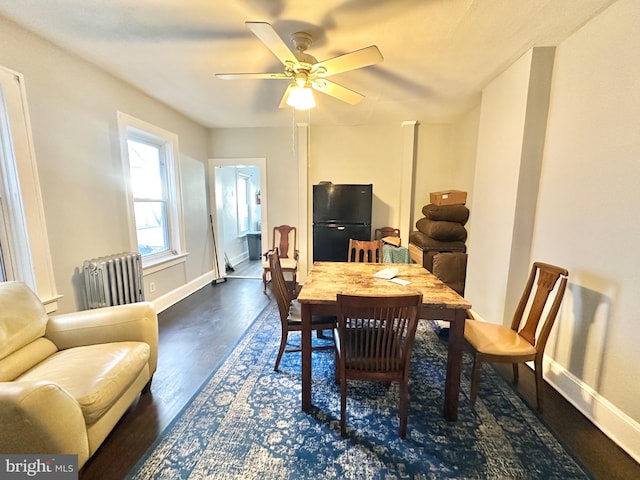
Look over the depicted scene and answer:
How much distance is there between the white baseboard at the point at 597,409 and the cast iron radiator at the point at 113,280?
365 centimetres

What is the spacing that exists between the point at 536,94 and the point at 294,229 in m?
3.40

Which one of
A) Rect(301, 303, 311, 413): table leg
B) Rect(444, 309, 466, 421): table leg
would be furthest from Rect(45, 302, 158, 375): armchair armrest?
Rect(444, 309, 466, 421): table leg

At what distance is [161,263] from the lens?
3387 mm

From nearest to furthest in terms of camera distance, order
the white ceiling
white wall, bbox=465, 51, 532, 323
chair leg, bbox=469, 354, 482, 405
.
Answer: the white ceiling → chair leg, bbox=469, 354, 482, 405 → white wall, bbox=465, 51, 532, 323

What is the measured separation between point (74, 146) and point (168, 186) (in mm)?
1352

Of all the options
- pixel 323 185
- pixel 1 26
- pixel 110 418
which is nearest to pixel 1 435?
pixel 110 418

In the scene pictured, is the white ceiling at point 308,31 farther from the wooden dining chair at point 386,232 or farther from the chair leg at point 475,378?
the chair leg at point 475,378

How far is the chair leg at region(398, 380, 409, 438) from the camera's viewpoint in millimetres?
1529

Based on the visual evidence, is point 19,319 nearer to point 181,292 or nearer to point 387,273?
point 181,292

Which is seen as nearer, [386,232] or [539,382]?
[539,382]

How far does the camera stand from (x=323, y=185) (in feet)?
13.3

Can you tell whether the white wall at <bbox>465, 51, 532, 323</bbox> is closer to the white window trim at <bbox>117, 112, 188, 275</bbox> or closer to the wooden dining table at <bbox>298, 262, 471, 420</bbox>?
the wooden dining table at <bbox>298, 262, 471, 420</bbox>

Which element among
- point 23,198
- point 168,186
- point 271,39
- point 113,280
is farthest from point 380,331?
point 168,186

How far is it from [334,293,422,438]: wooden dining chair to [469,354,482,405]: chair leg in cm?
56
